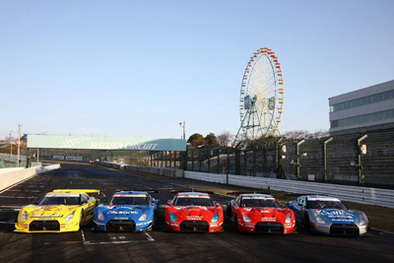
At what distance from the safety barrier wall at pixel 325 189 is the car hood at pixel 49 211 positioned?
1554 cm

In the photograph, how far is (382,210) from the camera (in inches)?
708

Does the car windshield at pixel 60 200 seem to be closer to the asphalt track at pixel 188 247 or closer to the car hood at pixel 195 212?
the asphalt track at pixel 188 247

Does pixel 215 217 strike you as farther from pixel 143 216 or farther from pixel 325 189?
→ pixel 325 189

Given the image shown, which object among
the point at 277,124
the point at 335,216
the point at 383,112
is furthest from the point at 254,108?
the point at 335,216

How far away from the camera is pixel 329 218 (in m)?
11.5

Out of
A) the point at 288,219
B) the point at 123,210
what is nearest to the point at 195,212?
the point at 123,210

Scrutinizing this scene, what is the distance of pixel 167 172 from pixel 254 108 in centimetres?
1832

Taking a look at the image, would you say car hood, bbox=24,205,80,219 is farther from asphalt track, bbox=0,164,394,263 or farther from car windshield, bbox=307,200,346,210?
car windshield, bbox=307,200,346,210

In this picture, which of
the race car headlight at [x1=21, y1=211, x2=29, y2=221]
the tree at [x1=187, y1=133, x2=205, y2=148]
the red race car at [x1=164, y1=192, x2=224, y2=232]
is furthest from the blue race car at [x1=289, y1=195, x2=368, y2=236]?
the tree at [x1=187, y1=133, x2=205, y2=148]

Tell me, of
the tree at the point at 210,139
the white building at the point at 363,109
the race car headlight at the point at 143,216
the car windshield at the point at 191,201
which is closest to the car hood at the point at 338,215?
the car windshield at the point at 191,201

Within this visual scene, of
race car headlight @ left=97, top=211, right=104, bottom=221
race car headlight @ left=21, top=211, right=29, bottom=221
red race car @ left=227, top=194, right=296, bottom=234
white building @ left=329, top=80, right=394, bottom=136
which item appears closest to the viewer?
race car headlight @ left=21, top=211, right=29, bottom=221

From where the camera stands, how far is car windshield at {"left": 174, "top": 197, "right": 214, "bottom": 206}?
41.0 ft

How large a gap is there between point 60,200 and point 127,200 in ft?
7.45

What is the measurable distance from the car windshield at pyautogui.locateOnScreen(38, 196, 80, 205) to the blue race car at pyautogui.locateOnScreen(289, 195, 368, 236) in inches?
306
